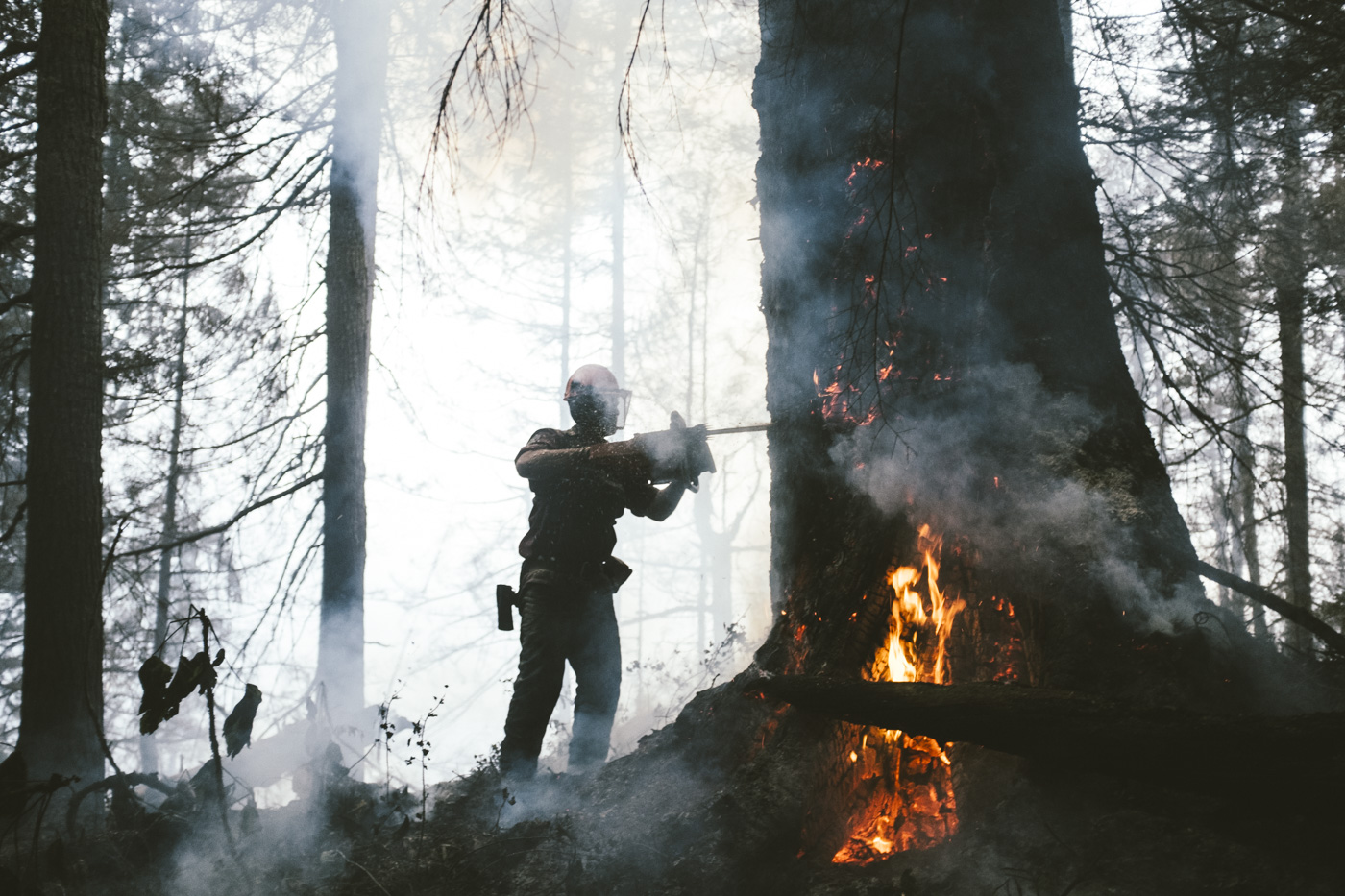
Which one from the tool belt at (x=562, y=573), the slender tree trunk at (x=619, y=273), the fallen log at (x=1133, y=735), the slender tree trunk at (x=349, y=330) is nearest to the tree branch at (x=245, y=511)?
the slender tree trunk at (x=349, y=330)

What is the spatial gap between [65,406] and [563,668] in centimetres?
361

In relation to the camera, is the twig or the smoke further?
the twig

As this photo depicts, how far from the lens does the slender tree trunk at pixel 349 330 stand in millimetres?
7203

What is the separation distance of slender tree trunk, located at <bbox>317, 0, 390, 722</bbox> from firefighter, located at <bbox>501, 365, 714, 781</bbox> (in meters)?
3.13

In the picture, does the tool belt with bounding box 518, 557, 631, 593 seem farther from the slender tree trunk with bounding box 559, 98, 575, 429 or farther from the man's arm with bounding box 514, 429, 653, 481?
the slender tree trunk with bounding box 559, 98, 575, 429

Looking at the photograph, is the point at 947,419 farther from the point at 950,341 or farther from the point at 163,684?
the point at 163,684

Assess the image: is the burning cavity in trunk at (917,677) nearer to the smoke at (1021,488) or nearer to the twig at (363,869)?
the smoke at (1021,488)

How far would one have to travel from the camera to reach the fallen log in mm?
1854

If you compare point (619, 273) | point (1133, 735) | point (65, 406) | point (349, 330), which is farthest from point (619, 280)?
point (1133, 735)

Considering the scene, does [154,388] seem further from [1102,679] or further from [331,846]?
[1102,679]

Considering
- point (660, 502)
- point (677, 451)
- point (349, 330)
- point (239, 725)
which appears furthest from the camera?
A: point (349, 330)

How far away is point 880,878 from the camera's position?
2428 mm

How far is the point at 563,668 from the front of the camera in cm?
471

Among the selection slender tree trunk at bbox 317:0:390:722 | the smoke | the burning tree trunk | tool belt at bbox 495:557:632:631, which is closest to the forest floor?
the burning tree trunk
